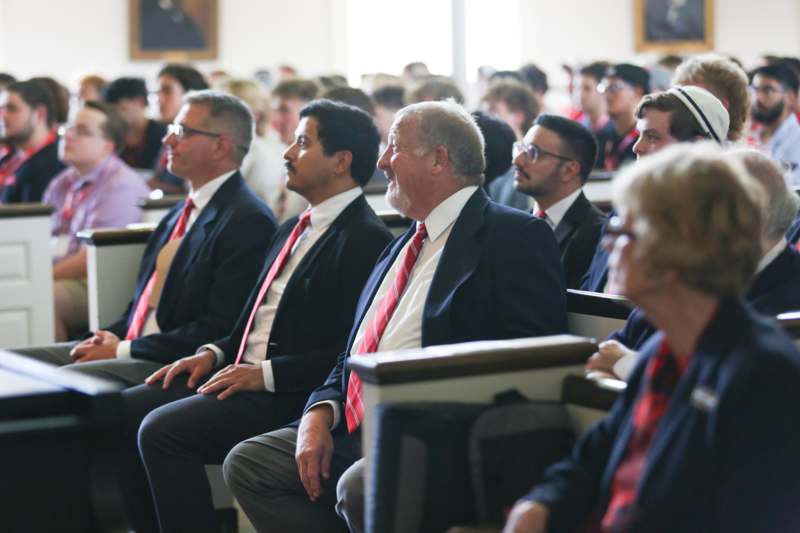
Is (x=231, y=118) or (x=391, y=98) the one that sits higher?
(x=391, y=98)

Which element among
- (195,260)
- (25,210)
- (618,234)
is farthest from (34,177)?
(618,234)

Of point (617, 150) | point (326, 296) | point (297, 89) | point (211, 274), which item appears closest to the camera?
point (326, 296)

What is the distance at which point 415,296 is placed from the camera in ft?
10.8

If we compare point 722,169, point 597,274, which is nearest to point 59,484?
point 722,169

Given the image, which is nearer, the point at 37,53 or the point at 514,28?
the point at 37,53

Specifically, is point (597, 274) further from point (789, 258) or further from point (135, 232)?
point (135, 232)

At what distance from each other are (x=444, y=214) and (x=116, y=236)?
1.95 metres

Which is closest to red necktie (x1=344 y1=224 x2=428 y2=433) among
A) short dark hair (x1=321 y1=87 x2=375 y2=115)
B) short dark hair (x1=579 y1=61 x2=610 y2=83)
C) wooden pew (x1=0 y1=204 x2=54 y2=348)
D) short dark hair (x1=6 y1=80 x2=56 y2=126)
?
short dark hair (x1=321 y1=87 x2=375 y2=115)

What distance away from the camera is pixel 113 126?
654 centimetres

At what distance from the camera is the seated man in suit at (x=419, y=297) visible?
10.2 ft

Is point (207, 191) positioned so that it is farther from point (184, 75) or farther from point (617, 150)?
point (184, 75)

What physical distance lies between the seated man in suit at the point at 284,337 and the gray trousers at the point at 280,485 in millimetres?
310

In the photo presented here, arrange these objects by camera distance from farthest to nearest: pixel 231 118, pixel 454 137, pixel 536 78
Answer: pixel 536 78, pixel 231 118, pixel 454 137

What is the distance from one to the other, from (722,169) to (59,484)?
47.5 inches
